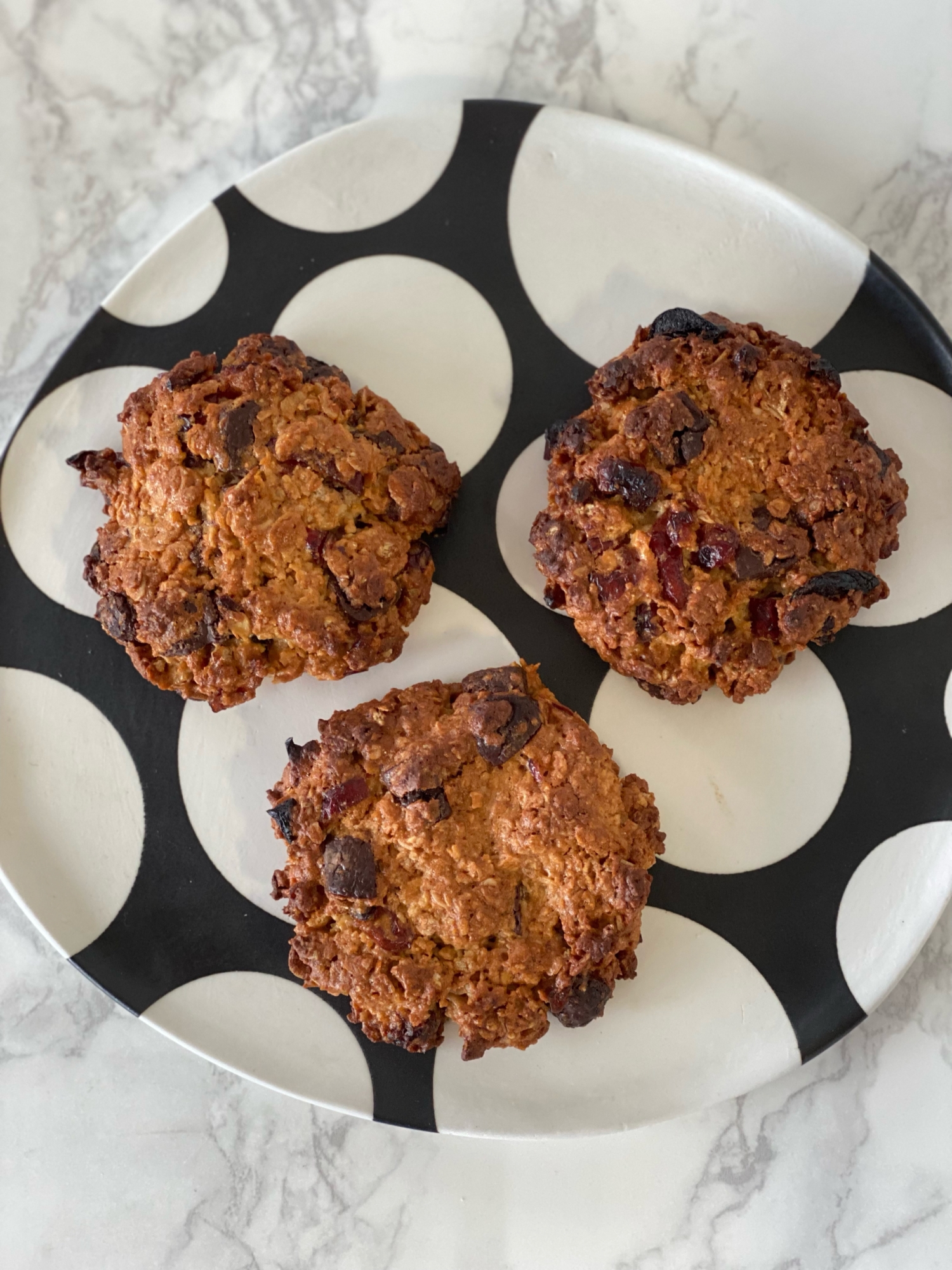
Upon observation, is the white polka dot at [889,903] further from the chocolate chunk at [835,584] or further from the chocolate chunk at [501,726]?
the chocolate chunk at [501,726]

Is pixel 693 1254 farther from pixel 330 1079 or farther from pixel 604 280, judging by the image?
pixel 604 280

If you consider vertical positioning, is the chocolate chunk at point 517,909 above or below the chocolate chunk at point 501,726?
below

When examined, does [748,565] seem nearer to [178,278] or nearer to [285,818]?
[285,818]

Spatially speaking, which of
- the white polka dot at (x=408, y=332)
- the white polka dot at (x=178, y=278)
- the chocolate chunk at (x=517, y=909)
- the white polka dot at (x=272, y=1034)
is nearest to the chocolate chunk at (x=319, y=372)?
the white polka dot at (x=408, y=332)

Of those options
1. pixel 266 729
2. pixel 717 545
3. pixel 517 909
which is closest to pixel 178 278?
pixel 266 729

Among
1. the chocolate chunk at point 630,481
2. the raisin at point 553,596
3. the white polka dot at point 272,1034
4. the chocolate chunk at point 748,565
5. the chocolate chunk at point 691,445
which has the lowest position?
the white polka dot at point 272,1034

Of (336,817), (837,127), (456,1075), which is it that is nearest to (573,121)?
(837,127)

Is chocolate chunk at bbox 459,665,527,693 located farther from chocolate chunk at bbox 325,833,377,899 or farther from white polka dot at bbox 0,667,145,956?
white polka dot at bbox 0,667,145,956

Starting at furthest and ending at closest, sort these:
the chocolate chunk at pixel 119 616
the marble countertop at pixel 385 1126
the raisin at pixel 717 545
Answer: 1. the marble countertop at pixel 385 1126
2. the chocolate chunk at pixel 119 616
3. the raisin at pixel 717 545

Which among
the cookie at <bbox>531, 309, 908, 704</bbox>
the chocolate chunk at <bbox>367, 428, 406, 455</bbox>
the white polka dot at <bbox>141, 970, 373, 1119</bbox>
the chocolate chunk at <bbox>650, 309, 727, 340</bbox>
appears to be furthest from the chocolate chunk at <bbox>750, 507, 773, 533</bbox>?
the white polka dot at <bbox>141, 970, 373, 1119</bbox>
